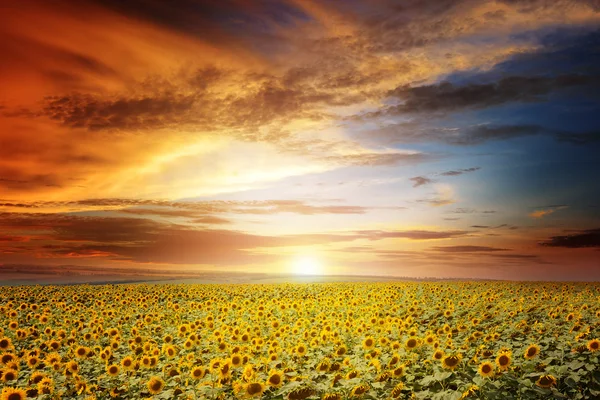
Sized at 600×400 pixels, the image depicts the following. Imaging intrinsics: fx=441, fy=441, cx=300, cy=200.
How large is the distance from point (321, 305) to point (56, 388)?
1405 cm

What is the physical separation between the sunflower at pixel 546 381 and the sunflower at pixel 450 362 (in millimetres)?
1449

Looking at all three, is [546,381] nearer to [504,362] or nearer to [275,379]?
[504,362]

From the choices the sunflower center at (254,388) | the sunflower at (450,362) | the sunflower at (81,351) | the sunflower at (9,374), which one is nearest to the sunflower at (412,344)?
the sunflower at (450,362)

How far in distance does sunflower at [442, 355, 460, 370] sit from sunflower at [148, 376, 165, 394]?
20.3 ft

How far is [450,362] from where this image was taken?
29.1 ft

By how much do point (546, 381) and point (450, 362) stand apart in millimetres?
1686

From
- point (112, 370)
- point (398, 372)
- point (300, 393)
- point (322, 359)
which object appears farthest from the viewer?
point (112, 370)

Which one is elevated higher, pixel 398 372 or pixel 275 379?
pixel 398 372

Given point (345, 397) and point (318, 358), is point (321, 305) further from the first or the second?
point (345, 397)

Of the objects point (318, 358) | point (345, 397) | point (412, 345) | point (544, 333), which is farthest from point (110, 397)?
point (544, 333)

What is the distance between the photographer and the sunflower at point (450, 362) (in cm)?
883

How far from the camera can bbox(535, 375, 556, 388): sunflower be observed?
8.04 meters

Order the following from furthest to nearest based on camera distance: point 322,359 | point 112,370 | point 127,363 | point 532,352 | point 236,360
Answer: point 127,363
point 112,370
point 322,359
point 236,360
point 532,352

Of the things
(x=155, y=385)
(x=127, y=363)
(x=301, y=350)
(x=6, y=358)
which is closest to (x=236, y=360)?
(x=155, y=385)
